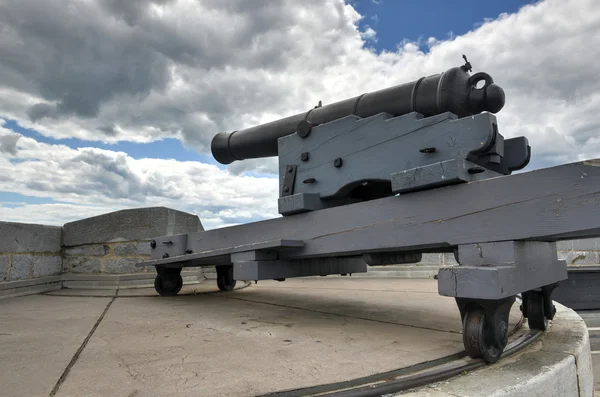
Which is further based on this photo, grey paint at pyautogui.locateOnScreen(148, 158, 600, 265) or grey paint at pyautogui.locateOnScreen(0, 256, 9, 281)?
grey paint at pyautogui.locateOnScreen(0, 256, 9, 281)

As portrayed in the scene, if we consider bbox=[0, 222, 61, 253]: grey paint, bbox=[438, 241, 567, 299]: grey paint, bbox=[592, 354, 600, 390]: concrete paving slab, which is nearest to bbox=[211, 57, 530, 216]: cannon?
bbox=[438, 241, 567, 299]: grey paint

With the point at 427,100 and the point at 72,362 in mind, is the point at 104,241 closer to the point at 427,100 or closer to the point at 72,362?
the point at 72,362

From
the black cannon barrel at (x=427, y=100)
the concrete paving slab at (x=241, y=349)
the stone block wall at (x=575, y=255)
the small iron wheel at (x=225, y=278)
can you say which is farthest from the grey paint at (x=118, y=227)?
the stone block wall at (x=575, y=255)

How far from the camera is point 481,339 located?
1761 millimetres

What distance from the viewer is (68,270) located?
564 centimetres

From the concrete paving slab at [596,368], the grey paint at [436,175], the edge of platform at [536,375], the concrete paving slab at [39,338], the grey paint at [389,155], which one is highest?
the grey paint at [389,155]

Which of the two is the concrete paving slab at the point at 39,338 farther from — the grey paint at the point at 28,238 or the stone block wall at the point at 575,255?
the stone block wall at the point at 575,255

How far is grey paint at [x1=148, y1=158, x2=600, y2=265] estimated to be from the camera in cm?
177

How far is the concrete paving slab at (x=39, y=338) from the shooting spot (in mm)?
1612

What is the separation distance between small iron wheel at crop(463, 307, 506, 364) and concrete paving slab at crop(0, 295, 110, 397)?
5.44 feet

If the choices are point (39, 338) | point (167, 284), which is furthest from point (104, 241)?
point (39, 338)

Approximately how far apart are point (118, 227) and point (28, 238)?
41.0 inches

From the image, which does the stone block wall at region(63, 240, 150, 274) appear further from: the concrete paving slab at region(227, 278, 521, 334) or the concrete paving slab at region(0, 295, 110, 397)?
the concrete paving slab at region(227, 278, 521, 334)

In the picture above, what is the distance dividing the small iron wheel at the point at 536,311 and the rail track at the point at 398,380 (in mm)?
654
